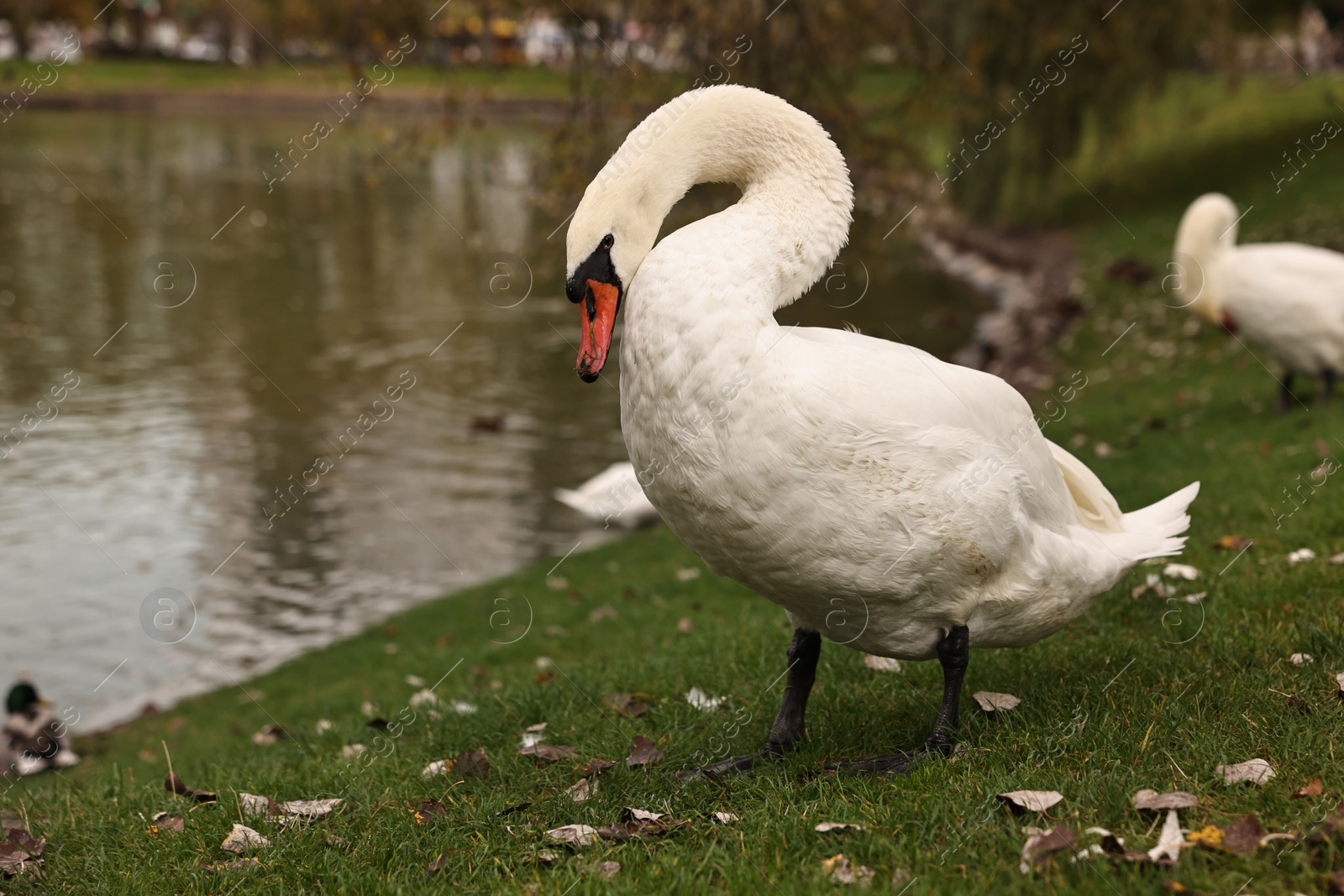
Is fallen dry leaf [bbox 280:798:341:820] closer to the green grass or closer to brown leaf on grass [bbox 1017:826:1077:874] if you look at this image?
the green grass

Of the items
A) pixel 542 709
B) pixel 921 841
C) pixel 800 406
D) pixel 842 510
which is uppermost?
pixel 800 406

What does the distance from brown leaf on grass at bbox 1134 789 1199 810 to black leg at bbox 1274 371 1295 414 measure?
8.90 meters

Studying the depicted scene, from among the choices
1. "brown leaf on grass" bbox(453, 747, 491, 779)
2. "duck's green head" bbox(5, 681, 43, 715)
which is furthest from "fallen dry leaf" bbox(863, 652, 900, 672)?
"duck's green head" bbox(5, 681, 43, 715)

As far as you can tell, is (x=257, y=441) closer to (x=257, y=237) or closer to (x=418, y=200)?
(x=257, y=237)

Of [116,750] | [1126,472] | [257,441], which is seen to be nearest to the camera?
[116,750]

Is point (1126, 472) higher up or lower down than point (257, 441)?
higher up

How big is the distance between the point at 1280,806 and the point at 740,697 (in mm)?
2580

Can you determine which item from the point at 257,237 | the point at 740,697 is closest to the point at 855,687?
the point at 740,697

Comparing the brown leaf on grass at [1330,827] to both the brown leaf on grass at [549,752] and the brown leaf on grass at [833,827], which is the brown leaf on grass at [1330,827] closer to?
the brown leaf on grass at [833,827]

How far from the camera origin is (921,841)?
375 centimetres

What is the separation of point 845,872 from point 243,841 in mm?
2279

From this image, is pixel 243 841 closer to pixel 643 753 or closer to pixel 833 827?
pixel 643 753

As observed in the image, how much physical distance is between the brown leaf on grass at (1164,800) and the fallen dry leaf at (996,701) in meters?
1.01

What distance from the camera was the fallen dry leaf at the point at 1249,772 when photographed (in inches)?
149
